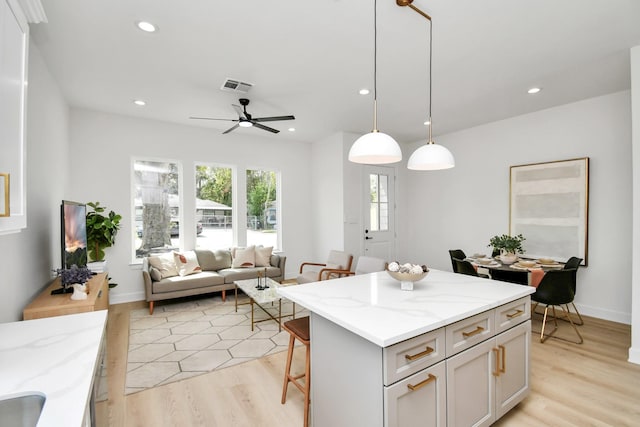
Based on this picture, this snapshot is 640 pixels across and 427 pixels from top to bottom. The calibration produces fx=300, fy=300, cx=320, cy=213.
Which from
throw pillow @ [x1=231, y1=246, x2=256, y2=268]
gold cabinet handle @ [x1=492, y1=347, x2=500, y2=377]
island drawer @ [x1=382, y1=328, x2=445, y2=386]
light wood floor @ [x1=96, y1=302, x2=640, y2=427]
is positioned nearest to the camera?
island drawer @ [x1=382, y1=328, x2=445, y2=386]

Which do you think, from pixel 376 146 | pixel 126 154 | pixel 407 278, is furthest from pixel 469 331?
pixel 126 154

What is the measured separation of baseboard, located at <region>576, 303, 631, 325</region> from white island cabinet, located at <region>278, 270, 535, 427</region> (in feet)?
9.07

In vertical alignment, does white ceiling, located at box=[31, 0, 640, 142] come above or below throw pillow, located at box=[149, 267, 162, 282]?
above

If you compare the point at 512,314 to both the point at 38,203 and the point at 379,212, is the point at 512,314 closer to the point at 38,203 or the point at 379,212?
the point at 38,203

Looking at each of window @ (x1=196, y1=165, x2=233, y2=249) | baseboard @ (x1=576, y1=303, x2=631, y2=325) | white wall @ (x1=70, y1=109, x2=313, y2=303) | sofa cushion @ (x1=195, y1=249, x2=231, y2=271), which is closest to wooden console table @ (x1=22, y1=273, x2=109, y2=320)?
white wall @ (x1=70, y1=109, x2=313, y2=303)

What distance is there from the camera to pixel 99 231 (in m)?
4.07

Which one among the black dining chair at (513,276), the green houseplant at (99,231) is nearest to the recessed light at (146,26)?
the green houseplant at (99,231)

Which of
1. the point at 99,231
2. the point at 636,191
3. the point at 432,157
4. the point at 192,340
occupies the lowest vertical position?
the point at 192,340

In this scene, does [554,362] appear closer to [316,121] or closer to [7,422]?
[7,422]

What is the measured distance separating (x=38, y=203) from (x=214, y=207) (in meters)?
2.85

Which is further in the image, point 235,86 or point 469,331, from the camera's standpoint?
point 235,86

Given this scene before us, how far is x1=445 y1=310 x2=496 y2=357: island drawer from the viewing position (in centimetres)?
158

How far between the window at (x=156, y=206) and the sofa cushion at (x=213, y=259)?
508 mm

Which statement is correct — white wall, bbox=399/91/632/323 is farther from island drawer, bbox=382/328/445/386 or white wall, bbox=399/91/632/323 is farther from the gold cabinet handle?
island drawer, bbox=382/328/445/386
